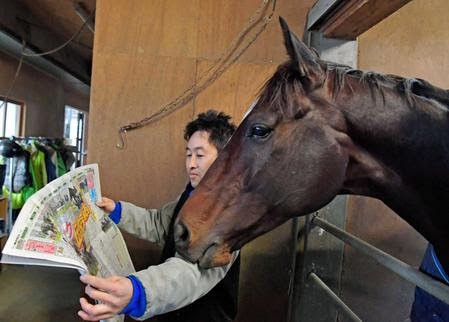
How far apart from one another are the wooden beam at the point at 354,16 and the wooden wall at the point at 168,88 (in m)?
0.19

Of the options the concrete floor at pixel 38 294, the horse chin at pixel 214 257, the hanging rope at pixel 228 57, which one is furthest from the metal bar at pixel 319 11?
the concrete floor at pixel 38 294

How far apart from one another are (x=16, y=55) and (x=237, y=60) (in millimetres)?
3533

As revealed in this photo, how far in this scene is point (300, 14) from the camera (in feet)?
4.91

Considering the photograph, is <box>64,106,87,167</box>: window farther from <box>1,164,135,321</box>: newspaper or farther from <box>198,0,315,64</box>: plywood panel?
<box>1,164,135,321</box>: newspaper

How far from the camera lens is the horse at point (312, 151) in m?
0.69

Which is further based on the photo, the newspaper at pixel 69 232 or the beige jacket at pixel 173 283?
the beige jacket at pixel 173 283

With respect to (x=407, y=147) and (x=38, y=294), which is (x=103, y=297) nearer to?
(x=407, y=147)

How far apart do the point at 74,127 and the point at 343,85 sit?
707 centimetres

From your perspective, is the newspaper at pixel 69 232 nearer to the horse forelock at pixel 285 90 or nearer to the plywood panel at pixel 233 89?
the horse forelock at pixel 285 90

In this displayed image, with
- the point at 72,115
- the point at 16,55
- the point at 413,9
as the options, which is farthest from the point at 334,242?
the point at 72,115

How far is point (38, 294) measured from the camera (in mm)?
2729

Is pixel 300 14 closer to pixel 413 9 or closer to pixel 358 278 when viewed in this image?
pixel 413 9

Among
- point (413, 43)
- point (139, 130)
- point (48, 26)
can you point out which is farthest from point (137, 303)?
point (48, 26)

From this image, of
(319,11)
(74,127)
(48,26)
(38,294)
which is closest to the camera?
(319,11)
